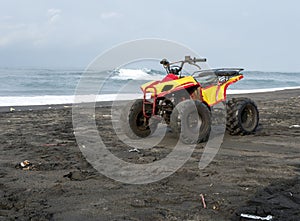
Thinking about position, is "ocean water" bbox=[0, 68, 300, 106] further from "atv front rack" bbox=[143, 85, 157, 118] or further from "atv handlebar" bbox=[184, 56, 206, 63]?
"atv front rack" bbox=[143, 85, 157, 118]

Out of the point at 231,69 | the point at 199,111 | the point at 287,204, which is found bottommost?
the point at 287,204

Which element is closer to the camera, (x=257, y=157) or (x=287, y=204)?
(x=287, y=204)

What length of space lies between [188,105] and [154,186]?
254cm

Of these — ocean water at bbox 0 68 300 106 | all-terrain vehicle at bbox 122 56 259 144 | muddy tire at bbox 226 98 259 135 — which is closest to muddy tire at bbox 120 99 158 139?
all-terrain vehicle at bbox 122 56 259 144

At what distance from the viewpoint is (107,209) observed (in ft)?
11.6

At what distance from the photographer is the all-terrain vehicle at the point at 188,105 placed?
6555mm

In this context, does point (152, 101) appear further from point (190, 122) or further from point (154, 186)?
point (154, 186)

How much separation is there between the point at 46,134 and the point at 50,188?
3.89 meters

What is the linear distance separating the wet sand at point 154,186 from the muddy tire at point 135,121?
536 millimetres

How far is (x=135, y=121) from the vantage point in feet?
24.4

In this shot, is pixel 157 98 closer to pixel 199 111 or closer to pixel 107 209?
pixel 199 111

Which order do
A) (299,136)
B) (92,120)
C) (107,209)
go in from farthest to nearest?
(92,120) < (299,136) < (107,209)

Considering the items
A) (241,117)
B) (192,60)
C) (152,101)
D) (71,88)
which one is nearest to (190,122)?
(152,101)

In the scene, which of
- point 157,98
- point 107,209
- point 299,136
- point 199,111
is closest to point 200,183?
point 107,209
